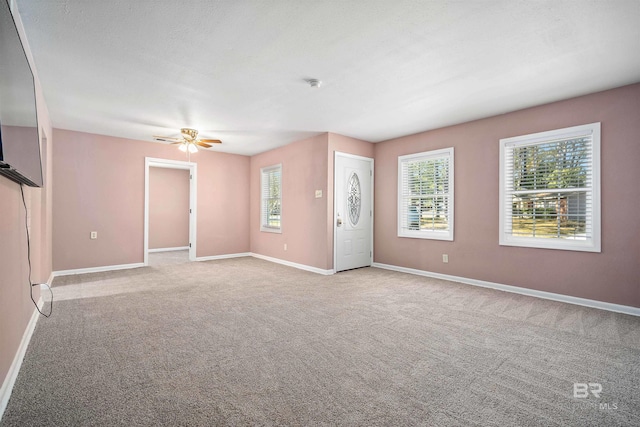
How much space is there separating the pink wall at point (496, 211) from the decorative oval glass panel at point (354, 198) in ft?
1.59

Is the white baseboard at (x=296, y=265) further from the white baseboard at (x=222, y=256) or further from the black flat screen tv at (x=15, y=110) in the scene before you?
the black flat screen tv at (x=15, y=110)

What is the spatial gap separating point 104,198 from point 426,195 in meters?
5.79

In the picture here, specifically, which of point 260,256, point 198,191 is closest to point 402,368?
point 260,256

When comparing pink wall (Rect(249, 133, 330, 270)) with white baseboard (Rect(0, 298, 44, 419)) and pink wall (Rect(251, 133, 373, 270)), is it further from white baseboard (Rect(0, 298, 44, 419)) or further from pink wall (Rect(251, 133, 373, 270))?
white baseboard (Rect(0, 298, 44, 419))

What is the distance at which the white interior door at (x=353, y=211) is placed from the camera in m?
5.47

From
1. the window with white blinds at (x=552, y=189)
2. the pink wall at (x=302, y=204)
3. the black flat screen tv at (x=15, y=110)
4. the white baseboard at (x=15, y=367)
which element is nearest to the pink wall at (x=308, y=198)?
the pink wall at (x=302, y=204)

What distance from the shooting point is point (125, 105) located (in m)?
4.04

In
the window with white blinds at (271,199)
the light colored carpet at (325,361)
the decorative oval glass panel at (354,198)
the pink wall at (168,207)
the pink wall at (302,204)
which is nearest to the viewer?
the light colored carpet at (325,361)

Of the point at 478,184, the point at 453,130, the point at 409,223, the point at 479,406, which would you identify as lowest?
the point at 479,406

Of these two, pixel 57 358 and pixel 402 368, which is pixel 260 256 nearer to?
pixel 57 358

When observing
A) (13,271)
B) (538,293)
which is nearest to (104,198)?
(13,271)

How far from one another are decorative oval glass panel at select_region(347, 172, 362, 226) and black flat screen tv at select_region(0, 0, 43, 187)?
4322 millimetres

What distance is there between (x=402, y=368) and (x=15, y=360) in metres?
2.70

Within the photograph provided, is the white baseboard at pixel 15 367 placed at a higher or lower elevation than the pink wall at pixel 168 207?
lower
